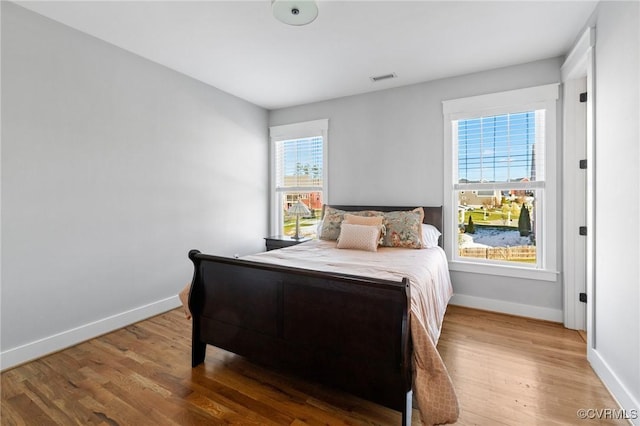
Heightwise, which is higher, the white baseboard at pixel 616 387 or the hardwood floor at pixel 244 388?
the white baseboard at pixel 616 387

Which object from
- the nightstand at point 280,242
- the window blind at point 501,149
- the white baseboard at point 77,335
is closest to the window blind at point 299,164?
the nightstand at point 280,242

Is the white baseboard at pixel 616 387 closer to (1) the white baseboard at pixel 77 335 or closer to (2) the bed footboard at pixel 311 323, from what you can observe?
(2) the bed footboard at pixel 311 323

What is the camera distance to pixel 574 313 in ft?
9.02

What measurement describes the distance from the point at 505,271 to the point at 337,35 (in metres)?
2.84

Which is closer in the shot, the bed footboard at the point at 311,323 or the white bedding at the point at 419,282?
the white bedding at the point at 419,282

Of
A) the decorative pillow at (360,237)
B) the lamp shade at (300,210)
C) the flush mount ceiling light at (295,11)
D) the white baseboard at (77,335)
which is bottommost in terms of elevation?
the white baseboard at (77,335)

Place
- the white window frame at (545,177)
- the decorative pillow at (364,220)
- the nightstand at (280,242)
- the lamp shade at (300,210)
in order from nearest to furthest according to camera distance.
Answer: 1. the white window frame at (545,177)
2. the decorative pillow at (364,220)
3. the nightstand at (280,242)
4. the lamp shade at (300,210)

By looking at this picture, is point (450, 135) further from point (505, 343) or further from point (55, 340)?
point (55, 340)

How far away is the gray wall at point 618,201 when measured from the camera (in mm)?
1602

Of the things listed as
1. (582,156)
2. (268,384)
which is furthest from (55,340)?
(582,156)

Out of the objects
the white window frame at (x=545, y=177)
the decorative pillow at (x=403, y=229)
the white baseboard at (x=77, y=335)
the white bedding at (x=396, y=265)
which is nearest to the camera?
the white bedding at (x=396, y=265)

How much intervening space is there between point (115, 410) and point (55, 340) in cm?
117

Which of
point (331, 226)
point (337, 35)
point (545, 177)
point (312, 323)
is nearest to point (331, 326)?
point (312, 323)

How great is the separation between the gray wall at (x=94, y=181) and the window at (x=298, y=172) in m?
0.97
